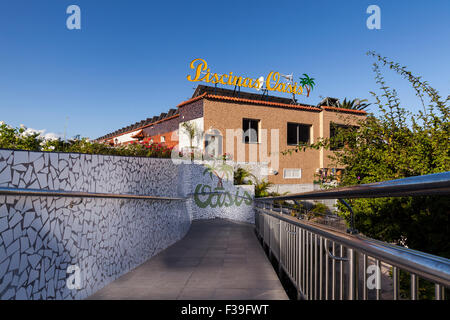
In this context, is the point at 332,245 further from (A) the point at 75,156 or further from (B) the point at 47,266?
(A) the point at 75,156

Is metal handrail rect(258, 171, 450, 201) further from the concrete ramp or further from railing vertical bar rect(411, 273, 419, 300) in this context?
the concrete ramp

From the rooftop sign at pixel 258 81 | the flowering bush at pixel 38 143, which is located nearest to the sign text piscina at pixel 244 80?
the rooftop sign at pixel 258 81

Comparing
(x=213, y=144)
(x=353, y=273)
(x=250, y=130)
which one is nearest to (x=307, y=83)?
(x=250, y=130)

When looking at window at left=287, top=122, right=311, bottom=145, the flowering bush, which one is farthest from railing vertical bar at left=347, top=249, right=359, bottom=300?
window at left=287, top=122, right=311, bottom=145

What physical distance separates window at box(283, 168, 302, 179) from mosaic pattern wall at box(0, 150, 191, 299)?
49.8 ft

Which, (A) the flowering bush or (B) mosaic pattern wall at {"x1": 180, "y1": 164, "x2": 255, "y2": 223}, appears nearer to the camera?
(A) the flowering bush

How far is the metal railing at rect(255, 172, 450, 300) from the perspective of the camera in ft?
3.55

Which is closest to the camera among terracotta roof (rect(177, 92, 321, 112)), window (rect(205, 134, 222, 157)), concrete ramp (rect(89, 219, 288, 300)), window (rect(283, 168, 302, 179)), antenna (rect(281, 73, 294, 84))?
concrete ramp (rect(89, 219, 288, 300))

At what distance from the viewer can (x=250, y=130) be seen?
1981cm

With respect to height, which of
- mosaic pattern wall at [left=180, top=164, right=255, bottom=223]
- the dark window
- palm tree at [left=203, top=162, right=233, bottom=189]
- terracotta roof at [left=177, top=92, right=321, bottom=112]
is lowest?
mosaic pattern wall at [left=180, top=164, right=255, bottom=223]

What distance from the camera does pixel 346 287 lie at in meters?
2.14

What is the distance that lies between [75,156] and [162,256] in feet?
11.6

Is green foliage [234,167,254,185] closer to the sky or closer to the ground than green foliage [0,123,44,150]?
closer to the ground
